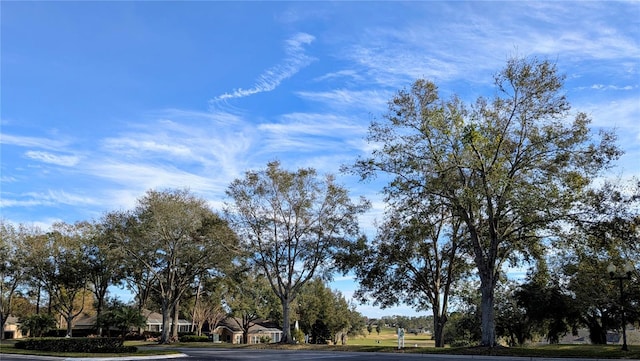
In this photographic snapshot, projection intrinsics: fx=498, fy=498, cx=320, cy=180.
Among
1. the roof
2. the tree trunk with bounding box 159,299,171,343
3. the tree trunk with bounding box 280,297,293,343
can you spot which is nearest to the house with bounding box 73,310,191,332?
the roof

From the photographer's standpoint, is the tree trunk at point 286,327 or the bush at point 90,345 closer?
the bush at point 90,345

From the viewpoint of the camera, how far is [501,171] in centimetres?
2580

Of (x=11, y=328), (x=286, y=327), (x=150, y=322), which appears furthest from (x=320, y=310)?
(x=11, y=328)

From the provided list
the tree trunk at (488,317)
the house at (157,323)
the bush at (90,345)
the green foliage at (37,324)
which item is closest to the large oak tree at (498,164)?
the tree trunk at (488,317)

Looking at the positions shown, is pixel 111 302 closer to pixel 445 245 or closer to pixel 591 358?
pixel 445 245

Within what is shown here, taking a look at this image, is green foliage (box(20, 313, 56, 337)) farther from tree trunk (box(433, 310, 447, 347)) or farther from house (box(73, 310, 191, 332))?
tree trunk (box(433, 310, 447, 347))

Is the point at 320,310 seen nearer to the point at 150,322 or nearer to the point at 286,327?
the point at 150,322

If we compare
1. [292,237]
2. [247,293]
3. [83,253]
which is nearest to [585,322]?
[292,237]

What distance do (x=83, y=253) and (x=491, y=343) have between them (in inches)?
1814

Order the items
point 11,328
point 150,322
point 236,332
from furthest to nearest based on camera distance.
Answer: point 150,322, point 11,328, point 236,332

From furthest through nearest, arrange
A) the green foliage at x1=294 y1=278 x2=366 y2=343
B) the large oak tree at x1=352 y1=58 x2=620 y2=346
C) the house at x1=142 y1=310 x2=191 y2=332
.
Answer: the house at x1=142 y1=310 x2=191 y2=332 → the green foliage at x1=294 y1=278 x2=366 y2=343 → the large oak tree at x1=352 y1=58 x2=620 y2=346

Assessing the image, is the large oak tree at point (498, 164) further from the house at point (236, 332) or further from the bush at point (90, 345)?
the house at point (236, 332)

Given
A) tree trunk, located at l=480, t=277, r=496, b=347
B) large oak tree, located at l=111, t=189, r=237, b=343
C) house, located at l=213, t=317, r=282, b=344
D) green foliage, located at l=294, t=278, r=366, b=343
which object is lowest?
house, located at l=213, t=317, r=282, b=344

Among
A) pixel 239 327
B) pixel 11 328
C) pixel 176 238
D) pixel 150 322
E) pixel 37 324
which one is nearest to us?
pixel 176 238
